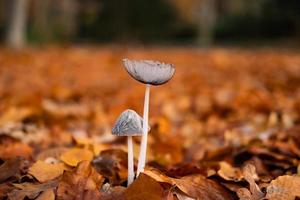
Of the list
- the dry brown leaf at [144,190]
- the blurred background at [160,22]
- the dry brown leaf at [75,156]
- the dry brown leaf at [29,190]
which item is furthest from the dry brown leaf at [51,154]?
the blurred background at [160,22]

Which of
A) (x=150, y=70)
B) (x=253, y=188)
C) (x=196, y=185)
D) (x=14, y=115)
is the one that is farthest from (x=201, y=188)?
(x=14, y=115)

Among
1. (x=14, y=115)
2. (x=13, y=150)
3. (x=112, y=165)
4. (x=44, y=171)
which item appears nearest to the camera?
(x=44, y=171)

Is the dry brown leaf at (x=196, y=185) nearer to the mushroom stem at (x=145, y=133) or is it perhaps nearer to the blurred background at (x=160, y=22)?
the mushroom stem at (x=145, y=133)

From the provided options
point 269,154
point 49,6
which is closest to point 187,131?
point 269,154

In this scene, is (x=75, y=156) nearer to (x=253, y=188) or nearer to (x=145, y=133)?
(x=145, y=133)

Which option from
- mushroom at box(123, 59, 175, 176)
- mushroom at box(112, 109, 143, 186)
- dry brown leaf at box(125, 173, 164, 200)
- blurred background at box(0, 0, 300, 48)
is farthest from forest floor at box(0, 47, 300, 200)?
blurred background at box(0, 0, 300, 48)

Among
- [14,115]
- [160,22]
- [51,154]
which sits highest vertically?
[51,154]

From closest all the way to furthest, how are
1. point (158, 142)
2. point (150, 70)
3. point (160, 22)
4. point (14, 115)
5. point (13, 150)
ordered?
point (150, 70) < point (13, 150) < point (158, 142) < point (14, 115) < point (160, 22)

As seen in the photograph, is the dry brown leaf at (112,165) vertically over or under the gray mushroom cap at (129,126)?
under
